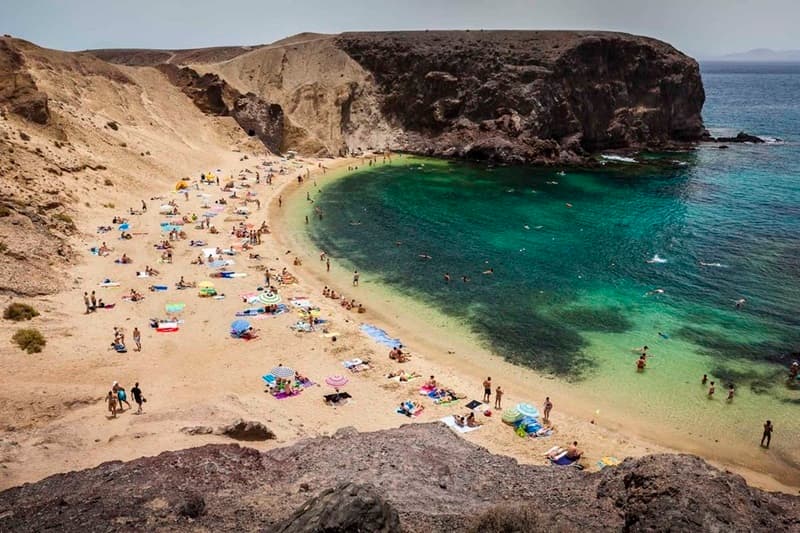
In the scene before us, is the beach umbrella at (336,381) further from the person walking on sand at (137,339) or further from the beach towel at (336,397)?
the person walking on sand at (137,339)

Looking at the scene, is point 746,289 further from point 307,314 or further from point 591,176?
point 591,176

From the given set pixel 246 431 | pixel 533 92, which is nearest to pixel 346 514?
pixel 246 431

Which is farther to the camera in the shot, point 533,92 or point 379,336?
point 533,92

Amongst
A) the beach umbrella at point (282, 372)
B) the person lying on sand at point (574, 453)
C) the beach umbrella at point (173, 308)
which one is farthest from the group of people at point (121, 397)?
the person lying on sand at point (574, 453)

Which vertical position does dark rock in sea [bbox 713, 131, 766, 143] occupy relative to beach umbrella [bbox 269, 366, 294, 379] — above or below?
above

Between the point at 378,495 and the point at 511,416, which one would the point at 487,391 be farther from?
the point at 378,495

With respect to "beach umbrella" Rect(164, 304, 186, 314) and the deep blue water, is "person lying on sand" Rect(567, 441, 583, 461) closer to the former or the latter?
the deep blue water

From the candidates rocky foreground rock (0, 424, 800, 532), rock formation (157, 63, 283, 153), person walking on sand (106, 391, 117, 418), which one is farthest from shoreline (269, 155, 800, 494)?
rock formation (157, 63, 283, 153)
